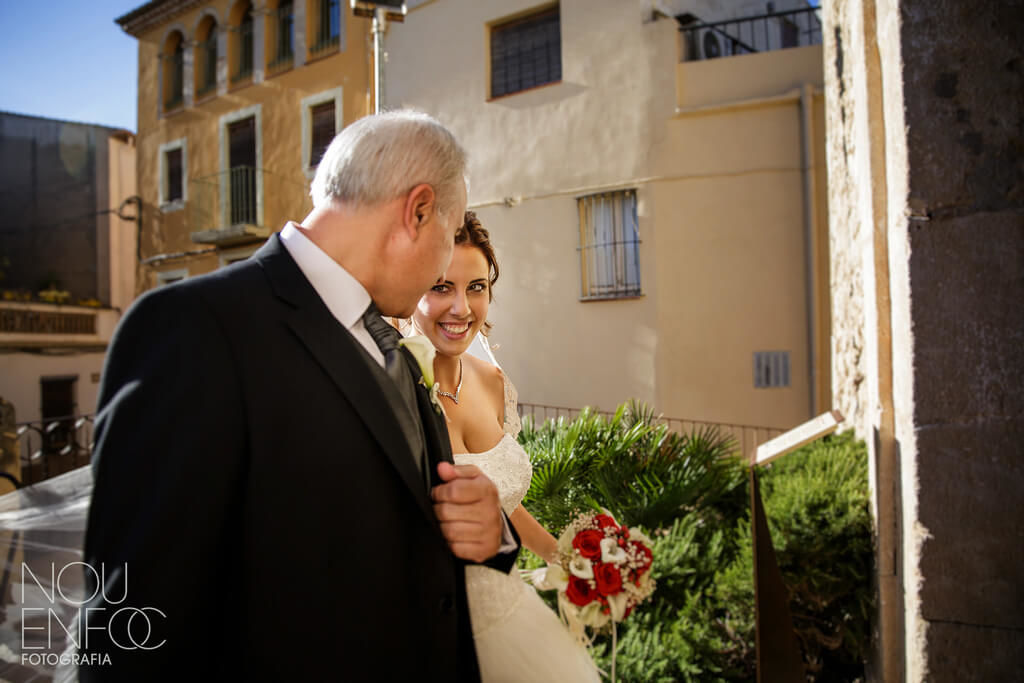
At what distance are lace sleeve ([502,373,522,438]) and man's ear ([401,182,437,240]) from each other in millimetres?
945

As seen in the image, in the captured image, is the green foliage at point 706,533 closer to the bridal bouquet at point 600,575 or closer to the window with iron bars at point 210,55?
the bridal bouquet at point 600,575

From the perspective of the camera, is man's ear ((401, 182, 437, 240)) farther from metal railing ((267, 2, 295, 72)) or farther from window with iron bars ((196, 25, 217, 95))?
window with iron bars ((196, 25, 217, 95))

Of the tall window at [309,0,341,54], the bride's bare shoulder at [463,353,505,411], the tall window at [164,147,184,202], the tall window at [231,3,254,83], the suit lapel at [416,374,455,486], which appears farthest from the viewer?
the tall window at [164,147,184,202]

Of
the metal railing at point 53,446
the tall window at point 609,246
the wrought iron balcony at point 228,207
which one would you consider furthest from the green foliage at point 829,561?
the metal railing at point 53,446

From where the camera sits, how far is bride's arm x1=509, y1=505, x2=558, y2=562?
1.84m

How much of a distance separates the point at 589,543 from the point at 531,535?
357 mm

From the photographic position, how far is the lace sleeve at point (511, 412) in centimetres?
199

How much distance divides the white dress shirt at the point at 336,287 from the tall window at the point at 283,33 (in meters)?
3.70

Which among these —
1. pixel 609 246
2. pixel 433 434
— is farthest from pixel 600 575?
pixel 609 246

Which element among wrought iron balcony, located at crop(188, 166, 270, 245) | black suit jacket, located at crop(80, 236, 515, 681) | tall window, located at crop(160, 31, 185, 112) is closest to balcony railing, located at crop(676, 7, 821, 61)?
wrought iron balcony, located at crop(188, 166, 270, 245)

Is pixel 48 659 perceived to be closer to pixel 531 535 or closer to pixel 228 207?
pixel 531 535

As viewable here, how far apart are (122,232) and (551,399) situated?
50.1 feet

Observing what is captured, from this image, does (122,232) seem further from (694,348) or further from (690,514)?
(690,514)

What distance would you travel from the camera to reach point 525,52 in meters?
3.99
